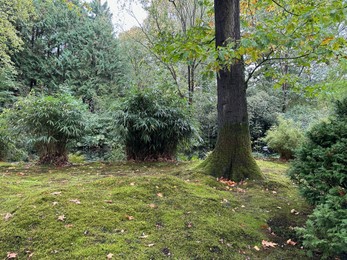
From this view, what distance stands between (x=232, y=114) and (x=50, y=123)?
3545 mm

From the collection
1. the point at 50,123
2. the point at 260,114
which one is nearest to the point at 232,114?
the point at 50,123

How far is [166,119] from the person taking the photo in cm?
556

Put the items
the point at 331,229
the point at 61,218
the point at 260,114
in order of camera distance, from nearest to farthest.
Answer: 1. the point at 331,229
2. the point at 61,218
3. the point at 260,114

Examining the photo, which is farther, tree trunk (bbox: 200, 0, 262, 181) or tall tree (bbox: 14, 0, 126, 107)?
tall tree (bbox: 14, 0, 126, 107)

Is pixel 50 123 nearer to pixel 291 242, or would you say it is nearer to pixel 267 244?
pixel 267 244

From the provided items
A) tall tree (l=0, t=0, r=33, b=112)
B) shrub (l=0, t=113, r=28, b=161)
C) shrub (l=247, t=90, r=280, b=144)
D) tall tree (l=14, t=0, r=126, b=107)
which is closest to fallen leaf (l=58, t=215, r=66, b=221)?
shrub (l=0, t=113, r=28, b=161)

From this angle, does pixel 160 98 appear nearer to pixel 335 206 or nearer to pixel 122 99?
pixel 122 99

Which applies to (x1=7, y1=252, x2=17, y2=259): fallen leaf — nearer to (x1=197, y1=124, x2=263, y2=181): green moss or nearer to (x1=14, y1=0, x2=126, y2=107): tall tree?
(x1=197, y1=124, x2=263, y2=181): green moss

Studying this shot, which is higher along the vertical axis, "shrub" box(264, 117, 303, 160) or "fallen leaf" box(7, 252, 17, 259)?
"shrub" box(264, 117, 303, 160)

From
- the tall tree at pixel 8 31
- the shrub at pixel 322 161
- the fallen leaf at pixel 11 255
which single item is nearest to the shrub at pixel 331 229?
the shrub at pixel 322 161

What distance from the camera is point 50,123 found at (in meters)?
4.87

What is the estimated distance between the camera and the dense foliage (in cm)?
155

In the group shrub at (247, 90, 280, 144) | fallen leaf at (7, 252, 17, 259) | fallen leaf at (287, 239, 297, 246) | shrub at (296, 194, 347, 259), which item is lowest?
fallen leaf at (287, 239, 297, 246)

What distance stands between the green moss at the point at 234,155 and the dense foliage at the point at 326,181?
116 centimetres
